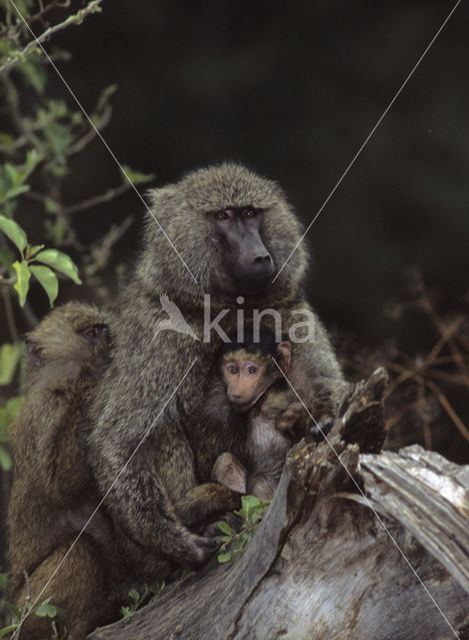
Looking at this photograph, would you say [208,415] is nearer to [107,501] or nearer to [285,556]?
[107,501]

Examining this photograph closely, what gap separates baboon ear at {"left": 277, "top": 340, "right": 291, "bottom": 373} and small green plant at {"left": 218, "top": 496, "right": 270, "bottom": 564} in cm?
68

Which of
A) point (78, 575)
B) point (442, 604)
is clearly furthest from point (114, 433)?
point (442, 604)

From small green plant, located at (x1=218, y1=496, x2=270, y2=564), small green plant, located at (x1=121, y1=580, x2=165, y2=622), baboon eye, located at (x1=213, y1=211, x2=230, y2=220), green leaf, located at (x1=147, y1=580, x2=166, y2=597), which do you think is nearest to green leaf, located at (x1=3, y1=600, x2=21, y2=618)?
small green plant, located at (x1=121, y1=580, x2=165, y2=622)

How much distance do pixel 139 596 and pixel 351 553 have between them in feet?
3.54

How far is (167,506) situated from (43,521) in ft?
1.68

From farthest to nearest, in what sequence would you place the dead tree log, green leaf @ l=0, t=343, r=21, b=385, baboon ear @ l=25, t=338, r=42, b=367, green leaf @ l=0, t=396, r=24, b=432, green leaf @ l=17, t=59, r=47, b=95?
green leaf @ l=17, t=59, r=47, b=95
green leaf @ l=0, t=343, r=21, b=385
green leaf @ l=0, t=396, r=24, b=432
baboon ear @ l=25, t=338, r=42, b=367
the dead tree log

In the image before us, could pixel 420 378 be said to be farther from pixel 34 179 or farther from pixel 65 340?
pixel 34 179

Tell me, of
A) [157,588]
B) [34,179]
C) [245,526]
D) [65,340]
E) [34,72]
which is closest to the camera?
[245,526]

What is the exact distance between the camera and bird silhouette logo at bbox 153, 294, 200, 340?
353 centimetres

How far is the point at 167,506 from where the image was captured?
11.2 feet

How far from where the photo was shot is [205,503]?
3371 millimetres

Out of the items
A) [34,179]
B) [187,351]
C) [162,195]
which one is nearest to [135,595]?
[187,351]

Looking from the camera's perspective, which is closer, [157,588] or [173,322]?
[157,588]

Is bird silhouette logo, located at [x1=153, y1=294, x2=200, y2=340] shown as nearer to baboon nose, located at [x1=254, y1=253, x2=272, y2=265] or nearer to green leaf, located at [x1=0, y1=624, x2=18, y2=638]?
baboon nose, located at [x1=254, y1=253, x2=272, y2=265]
